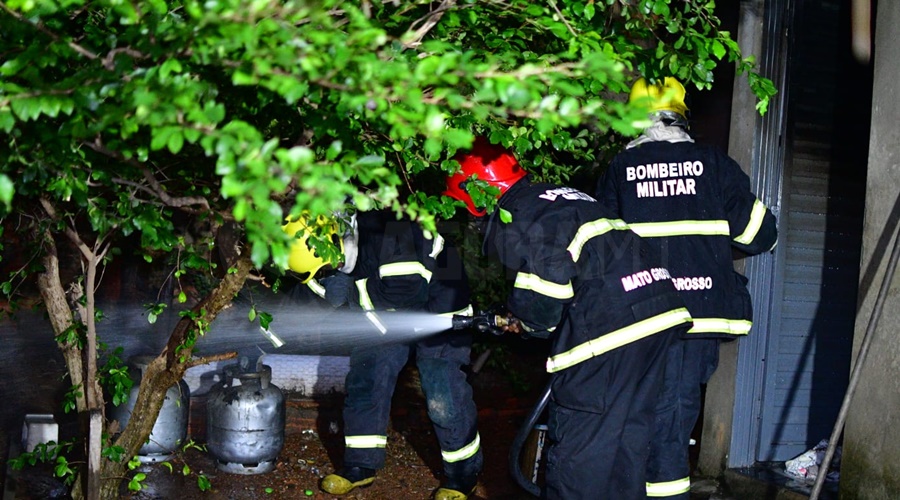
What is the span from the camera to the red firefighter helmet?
4.05 meters

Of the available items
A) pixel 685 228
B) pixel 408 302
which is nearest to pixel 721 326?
pixel 685 228

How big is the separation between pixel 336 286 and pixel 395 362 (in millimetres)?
623

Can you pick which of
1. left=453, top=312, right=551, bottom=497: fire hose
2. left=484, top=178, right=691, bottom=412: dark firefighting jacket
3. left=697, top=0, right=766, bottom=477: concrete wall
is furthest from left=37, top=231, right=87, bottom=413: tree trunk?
left=697, top=0, right=766, bottom=477: concrete wall

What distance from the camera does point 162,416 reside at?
209 inches

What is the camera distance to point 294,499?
5.09m

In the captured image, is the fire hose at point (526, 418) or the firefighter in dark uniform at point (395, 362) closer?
the fire hose at point (526, 418)

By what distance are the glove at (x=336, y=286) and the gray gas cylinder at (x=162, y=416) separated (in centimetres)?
103

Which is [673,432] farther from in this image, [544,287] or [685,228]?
[544,287]

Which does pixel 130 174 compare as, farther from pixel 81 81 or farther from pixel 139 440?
pixel 139 440

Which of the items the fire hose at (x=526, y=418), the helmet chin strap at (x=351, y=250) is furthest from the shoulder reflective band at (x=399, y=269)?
the fire hose at (x=526, y=418)

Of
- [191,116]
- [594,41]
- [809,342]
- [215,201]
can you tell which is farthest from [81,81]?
[809,342]

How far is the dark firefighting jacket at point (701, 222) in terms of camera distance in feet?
14.6

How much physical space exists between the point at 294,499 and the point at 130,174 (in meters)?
2.64

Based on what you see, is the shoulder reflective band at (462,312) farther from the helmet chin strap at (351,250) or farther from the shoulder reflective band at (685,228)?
the shoulder reflective band at (685,228)
